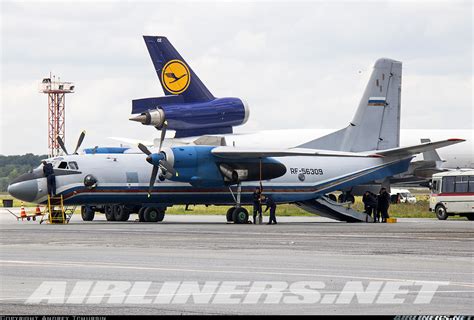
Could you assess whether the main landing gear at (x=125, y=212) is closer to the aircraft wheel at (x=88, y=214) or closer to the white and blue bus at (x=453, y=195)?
the aircraft wheel at (x=88, y=214)

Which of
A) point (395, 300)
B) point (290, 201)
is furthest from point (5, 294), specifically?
point (290, 201)

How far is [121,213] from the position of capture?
151ft

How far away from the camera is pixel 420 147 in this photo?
140ft

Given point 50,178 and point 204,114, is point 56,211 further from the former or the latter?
point 204,114

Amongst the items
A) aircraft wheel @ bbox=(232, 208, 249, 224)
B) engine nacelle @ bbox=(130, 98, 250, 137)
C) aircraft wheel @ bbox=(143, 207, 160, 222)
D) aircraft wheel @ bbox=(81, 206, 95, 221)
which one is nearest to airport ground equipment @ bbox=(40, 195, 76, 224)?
aircraft wheel @ bbox=(143, 207, 160, 222)

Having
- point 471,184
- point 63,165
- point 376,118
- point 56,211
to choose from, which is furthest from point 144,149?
point 471,184

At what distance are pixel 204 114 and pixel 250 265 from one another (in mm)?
27865

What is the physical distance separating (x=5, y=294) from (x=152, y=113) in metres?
31.7

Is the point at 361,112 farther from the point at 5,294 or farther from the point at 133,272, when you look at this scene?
the point at 5,294

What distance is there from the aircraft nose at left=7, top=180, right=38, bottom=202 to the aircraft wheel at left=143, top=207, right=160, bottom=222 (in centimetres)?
528

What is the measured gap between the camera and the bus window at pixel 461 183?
48781 mm

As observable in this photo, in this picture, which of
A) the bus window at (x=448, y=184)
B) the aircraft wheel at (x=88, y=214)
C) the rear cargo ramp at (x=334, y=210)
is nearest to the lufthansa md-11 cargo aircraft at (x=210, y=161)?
the aircraft wheel at (x=88, y=214)

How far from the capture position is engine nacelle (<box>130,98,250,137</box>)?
4688 centimetres

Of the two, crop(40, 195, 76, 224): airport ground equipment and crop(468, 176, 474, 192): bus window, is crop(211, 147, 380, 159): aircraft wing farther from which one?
crop(468, 176, 474, 192): bus window
